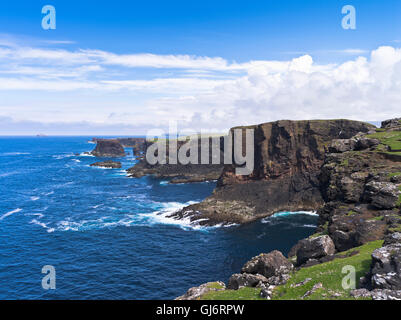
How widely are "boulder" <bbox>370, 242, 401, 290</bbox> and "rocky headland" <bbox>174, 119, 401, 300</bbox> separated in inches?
2.0

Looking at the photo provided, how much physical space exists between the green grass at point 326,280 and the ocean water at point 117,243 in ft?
86.8

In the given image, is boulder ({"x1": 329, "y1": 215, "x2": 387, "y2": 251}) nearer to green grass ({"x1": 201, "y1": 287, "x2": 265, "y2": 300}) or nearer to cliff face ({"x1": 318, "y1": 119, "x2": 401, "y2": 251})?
cliff face ({"x1": 318, "y1": 119, "x2": 401, "y2": 251})

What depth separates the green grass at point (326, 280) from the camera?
1681 cm

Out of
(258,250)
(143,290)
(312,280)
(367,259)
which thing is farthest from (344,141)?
(143,290)

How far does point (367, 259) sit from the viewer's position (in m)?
21.0

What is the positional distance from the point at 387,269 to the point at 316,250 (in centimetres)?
1110

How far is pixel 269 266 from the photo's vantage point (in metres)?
25.5

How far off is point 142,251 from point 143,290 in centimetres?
1519

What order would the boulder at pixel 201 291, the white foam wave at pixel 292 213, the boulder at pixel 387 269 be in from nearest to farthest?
1. the boulder at pixel 387 269
2. the boulder at pixel 201 291
3. the white foam wave at pixel 292 213

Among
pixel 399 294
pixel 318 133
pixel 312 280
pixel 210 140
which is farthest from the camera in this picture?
pixel 210 140

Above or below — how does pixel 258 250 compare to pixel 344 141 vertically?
below

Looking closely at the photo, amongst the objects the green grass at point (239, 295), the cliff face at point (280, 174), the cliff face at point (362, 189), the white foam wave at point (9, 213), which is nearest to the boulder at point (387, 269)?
the green grass at point (239, 295)

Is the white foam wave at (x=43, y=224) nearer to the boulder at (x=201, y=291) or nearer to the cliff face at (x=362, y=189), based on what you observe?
the boulder at (x=201, y=291)

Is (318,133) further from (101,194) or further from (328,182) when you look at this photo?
(101,194)
